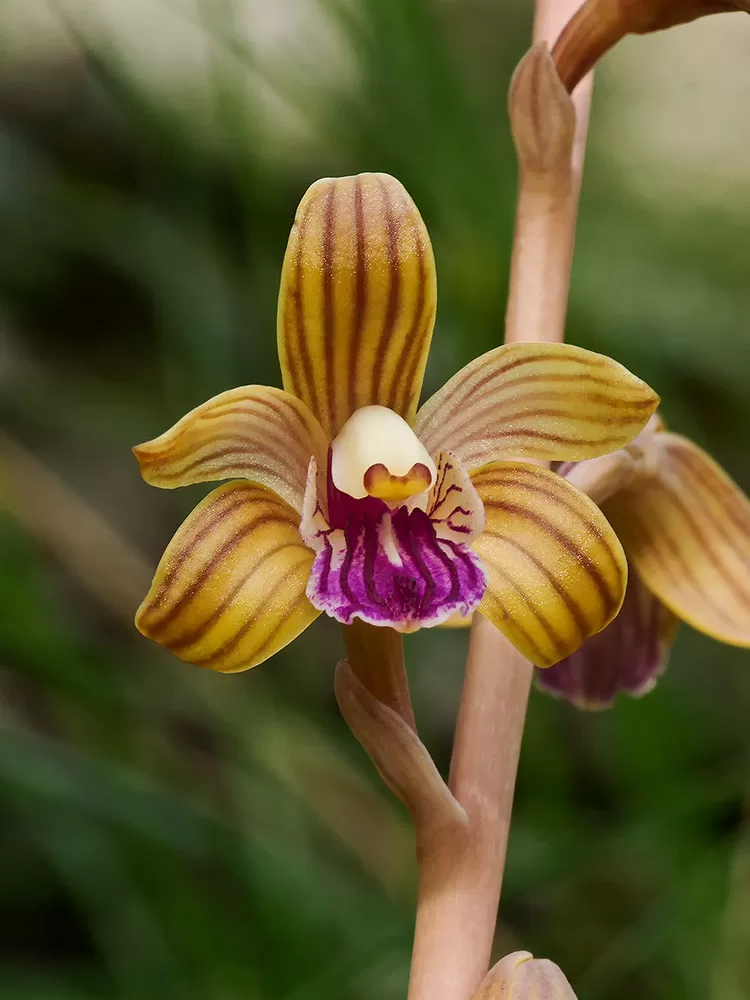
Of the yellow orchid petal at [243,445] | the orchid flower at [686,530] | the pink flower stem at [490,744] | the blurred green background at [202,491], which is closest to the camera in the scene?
the yellow orchid petal at [243,445]

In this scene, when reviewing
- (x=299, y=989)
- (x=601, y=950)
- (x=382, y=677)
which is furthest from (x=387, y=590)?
(x=601, y=950)

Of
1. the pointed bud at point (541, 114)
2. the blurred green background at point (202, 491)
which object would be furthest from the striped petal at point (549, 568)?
the blurred green background at point (202, 491)

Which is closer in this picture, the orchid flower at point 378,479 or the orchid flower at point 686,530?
the orchid flower at point 378,479

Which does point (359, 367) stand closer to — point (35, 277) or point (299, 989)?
point (299, 989)

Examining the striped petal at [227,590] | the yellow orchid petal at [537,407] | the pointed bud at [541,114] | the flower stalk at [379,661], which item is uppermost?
the pointed bud at [541,114]

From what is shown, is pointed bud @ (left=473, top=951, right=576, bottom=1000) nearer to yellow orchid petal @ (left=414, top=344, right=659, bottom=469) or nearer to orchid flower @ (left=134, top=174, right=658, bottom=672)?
orchid flower @ (left=134, top=174, right=658, bottom=672)

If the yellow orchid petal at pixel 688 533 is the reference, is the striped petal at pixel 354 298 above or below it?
above

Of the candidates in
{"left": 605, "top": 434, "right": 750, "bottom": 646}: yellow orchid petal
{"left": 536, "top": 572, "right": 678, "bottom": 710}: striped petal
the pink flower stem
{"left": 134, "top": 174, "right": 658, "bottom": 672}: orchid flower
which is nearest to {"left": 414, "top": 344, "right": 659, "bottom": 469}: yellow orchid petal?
{"left": 134, "top": 174, "right": 658, "bottom": 672}: orchid flower

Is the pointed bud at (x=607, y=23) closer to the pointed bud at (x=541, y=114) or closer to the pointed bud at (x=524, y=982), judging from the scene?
the pointed bud at (x=541, y=114)
